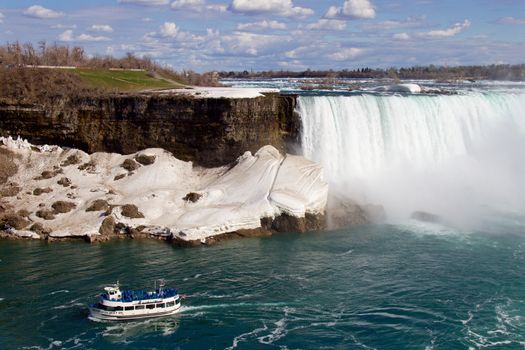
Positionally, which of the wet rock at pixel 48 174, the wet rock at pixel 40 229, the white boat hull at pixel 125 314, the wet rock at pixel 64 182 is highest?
the wet rock at pixel 48 174

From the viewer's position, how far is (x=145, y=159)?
48.3 meters

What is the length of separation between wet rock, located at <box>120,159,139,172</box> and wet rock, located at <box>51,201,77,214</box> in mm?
5868

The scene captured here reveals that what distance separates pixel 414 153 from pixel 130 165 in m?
24.2

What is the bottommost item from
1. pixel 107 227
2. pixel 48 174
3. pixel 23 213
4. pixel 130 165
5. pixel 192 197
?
pixel 107 227

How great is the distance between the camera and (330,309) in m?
28.2

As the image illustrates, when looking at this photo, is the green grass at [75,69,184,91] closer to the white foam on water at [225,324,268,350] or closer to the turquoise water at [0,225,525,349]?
the turquoise water at [0,225,525,349]

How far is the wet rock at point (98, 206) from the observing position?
1682 inches

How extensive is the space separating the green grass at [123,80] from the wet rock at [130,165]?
426 inches

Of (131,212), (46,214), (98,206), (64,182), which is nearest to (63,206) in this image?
(46,214)

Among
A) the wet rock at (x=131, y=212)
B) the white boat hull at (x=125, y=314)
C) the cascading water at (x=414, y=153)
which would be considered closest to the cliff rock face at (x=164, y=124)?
the cascading water at (x=414, y=153)

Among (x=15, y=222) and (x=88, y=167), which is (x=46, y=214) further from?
(x=88, y=167)

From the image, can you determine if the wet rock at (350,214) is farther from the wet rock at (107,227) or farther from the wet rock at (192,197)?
the wet rock at (107,227)

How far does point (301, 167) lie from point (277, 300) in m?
18.2

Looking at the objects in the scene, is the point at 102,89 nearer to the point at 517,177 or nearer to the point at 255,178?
the point at 255,178
